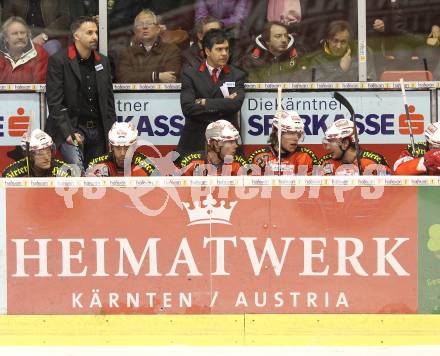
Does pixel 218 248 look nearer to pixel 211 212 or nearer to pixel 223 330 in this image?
pixel 211 212

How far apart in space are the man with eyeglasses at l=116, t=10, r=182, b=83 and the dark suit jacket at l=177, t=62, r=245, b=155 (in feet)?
1.85

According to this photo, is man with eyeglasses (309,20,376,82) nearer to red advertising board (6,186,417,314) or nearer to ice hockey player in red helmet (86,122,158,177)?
ice hockey player in red helmet (86,122,158,177)

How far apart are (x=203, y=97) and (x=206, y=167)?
1.48 metres

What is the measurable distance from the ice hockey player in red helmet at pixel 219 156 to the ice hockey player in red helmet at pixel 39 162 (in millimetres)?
976

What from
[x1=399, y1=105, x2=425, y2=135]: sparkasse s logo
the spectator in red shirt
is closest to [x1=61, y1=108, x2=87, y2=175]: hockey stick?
the spectator in red shirt

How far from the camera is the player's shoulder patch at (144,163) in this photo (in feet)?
29.5

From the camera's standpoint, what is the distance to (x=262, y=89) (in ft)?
36.4

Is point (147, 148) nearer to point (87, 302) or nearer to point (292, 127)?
point (292, 127)

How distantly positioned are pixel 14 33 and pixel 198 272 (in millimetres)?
4397

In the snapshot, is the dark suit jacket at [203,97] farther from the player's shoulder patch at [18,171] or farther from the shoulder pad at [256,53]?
the player's shoulder patch at [18,171]

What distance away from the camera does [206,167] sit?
9141 millimetres

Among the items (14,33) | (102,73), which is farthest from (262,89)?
(14,33)

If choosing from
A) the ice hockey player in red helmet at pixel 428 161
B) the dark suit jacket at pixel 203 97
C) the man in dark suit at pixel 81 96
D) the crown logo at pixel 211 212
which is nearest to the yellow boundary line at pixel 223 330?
the crown logo at pixel 211 212

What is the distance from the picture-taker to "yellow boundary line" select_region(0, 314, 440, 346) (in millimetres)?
7504
